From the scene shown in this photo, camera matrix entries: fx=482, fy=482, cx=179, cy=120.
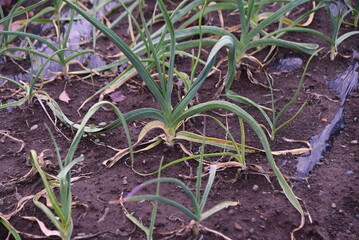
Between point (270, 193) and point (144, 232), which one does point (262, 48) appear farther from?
point (144, 232)

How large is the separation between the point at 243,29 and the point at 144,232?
91cm

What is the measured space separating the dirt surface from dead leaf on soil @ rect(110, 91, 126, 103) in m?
0.02

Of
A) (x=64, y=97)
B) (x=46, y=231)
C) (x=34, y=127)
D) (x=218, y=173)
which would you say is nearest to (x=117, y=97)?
(x=64, y=97)

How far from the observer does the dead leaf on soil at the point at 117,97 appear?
195 centimetres

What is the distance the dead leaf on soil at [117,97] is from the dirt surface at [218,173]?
2cm

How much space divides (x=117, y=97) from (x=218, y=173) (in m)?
0.60

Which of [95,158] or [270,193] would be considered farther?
[95,158]

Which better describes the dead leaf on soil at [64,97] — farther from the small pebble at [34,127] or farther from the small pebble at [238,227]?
the small pebble at [238,227]

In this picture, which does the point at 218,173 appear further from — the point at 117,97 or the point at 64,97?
the point at 64,97

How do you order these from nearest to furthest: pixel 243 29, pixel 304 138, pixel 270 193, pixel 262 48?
pixel 270 193
pixel 304 138
pixel 243 29
pixel 262 48

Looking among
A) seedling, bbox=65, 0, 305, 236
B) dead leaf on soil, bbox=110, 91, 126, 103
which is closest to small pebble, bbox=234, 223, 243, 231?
seedling, bbox=65, 0, 305, 236

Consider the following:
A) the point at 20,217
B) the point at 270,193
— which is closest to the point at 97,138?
the point at 20,217

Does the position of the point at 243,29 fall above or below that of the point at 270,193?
above

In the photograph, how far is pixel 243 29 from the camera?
1.88m
